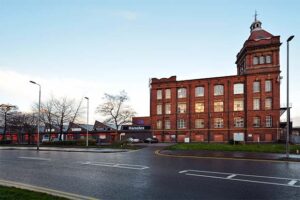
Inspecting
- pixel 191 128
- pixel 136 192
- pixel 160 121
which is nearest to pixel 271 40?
pixel 191 128

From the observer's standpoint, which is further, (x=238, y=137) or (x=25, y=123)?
(x=25, y=123)

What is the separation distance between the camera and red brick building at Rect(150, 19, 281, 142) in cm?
5625

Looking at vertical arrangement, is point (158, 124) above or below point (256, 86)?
below

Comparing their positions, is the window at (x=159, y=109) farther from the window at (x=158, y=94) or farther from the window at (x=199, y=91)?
the window at (x=199, y=91)

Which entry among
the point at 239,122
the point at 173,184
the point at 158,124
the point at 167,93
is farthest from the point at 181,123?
the point at 173,184

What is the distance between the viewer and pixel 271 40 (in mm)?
57250

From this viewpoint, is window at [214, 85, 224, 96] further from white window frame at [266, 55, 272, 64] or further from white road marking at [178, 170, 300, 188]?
white road marking at [178, 170, 300, 188]

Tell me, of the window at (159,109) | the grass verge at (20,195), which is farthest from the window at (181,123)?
the grass verge at (20,195)

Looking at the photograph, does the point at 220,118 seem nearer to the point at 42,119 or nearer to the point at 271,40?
the point at 271,40

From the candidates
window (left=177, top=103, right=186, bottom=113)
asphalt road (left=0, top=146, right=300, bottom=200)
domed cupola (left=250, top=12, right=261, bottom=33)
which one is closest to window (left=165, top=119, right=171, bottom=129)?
window (left=177, top=103, right=186, bottom=113)

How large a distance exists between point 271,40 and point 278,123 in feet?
59.1

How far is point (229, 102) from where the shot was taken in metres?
59.8

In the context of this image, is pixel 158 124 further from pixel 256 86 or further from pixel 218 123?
pixel 256 86

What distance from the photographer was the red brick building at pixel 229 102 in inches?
2215
